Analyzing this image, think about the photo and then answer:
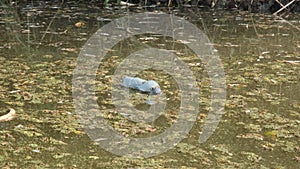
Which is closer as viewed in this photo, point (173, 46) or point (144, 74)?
point (144, 74)

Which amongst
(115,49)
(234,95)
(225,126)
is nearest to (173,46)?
(115,49)

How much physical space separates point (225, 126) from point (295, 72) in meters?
0.86

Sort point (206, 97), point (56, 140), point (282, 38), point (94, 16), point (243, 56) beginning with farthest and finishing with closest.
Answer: point (94, 16)
point (282, 38)
point (243, 56)
point (206, 97)
point (56, 140)

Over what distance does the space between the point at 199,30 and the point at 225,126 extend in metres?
1.84

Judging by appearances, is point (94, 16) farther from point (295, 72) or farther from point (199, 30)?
point (295, 72)

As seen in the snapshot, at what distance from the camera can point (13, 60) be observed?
8.56 ft

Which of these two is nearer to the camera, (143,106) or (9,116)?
(9,116)

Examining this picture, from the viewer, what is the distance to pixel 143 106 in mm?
2074

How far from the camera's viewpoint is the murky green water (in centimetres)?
163

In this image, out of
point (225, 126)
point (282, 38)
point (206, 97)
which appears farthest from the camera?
point (282, 38)

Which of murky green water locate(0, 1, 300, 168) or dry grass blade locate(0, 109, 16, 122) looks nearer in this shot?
murky green water locate(0, 1, 300, 168)

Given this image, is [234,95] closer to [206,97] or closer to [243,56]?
[206,97]

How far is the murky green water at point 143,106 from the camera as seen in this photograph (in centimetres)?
163

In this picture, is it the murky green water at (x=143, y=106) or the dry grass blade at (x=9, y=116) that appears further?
the dry grass blade at (x=9, y=116)
